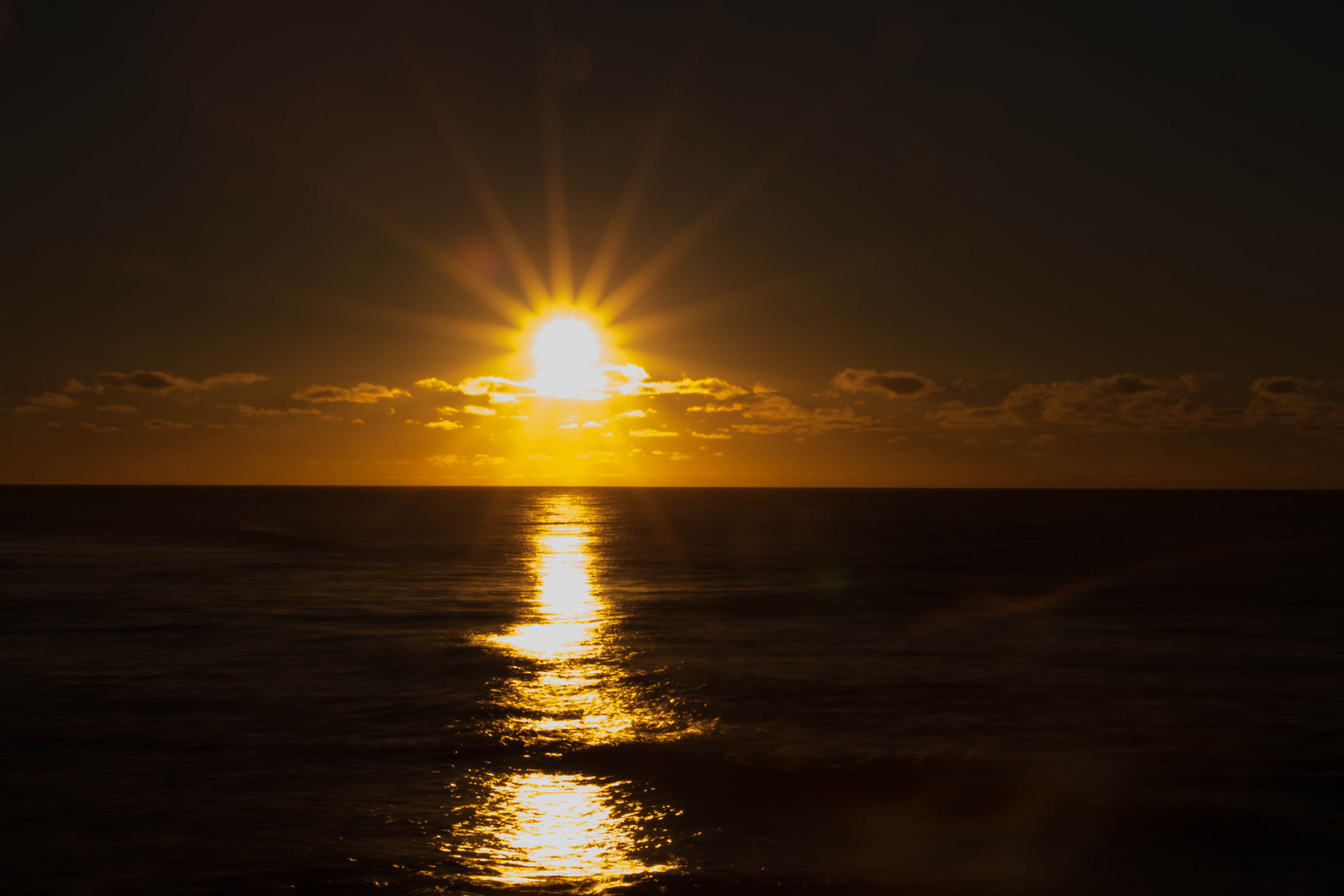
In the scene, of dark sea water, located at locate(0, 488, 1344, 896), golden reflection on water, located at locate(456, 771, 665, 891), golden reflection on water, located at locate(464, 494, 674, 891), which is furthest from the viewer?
dark sea water, located at locate(0, 488, 1344, 896)

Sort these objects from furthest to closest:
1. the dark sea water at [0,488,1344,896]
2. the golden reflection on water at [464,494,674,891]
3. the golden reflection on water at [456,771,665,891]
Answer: the dark sea water at [0,488,1344,896]
the golden reflection on water at [464,494,674,891]
the golden reflection on water at [456,771,665,891]

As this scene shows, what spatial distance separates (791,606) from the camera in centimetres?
3972

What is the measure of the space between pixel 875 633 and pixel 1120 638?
7523mm

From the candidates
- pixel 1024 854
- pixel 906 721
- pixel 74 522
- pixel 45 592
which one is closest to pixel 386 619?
pixel 45 592

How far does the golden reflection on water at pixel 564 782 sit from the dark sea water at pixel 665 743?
7 cm

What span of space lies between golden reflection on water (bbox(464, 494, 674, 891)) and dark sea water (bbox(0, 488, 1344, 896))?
0.07 m

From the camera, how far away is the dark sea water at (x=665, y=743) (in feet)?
38.6

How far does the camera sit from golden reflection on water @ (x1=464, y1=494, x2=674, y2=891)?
11.5m

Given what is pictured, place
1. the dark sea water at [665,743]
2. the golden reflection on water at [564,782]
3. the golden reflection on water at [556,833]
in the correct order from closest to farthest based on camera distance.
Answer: the golden reflection on water at [556,833] → the golden reflection on water at [564,782] → the dark sea water at [665,743]

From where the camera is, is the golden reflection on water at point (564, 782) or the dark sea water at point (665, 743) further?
the dark sea water at point (665, 743)

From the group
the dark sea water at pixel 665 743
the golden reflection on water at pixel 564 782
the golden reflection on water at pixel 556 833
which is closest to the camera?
the golden reflection on water at pixel 556 833

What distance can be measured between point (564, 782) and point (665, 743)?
9.86ft

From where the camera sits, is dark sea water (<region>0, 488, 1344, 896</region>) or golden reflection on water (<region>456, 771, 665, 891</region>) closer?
golden reflection on water (<region>456, 771, 665, 891</region>)

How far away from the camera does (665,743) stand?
1772 cm
